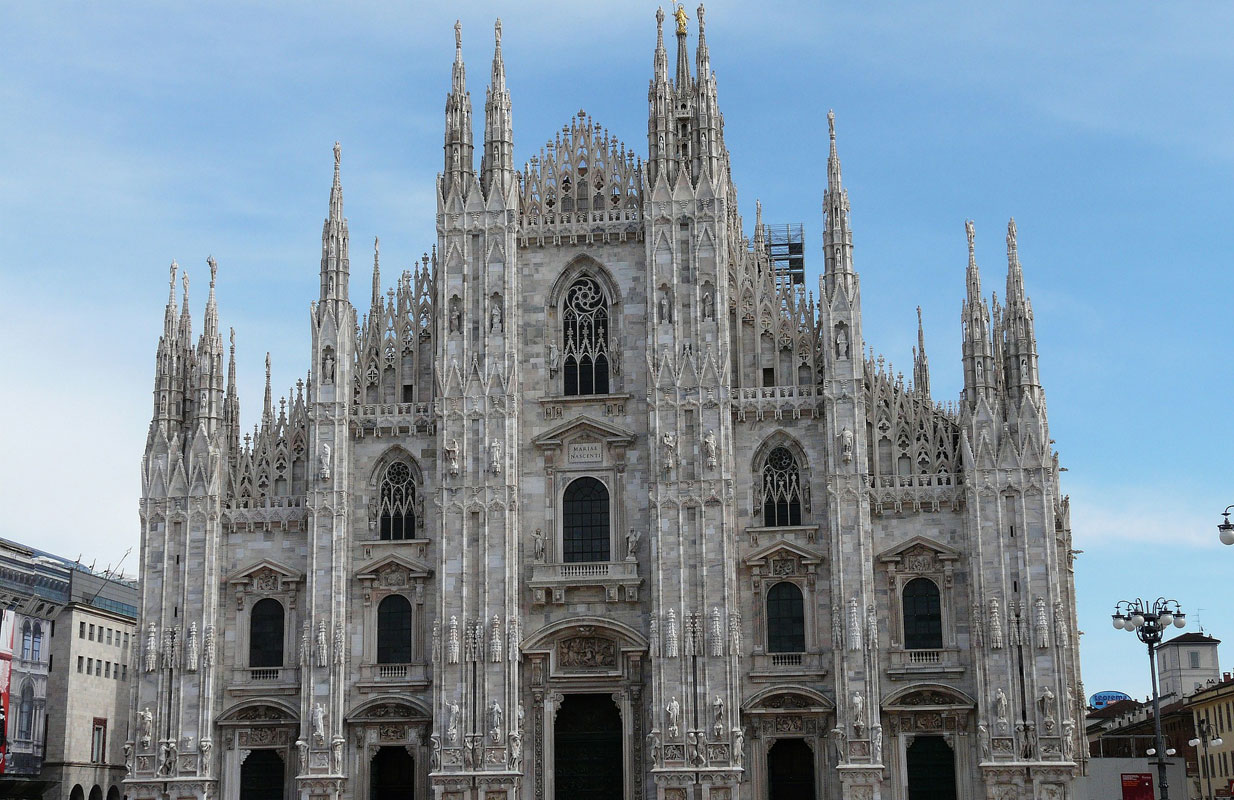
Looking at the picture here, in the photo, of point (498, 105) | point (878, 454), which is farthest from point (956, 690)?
point (498, 105)

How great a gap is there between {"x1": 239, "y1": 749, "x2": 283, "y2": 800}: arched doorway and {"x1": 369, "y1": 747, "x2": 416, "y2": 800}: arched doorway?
3.01 m

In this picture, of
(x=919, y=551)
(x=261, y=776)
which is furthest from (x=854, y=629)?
(x=261, y=776)

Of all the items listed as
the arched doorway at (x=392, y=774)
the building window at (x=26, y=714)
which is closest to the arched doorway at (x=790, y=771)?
the arched doorway at (x=392, y=774)

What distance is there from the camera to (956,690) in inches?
1802

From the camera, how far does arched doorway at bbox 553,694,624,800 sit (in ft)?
156

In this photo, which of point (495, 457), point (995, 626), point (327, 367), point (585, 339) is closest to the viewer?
point (995, 626)

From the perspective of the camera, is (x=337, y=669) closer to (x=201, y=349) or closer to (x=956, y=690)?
(x=201, y=349)

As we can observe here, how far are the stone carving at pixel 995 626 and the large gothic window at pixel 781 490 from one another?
6400 mm

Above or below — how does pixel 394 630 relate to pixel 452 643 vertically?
above

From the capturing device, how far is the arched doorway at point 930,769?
45812 mm

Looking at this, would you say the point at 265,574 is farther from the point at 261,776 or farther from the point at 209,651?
the point at 261,776

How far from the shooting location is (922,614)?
155 ft

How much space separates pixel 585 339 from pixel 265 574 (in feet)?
41.7

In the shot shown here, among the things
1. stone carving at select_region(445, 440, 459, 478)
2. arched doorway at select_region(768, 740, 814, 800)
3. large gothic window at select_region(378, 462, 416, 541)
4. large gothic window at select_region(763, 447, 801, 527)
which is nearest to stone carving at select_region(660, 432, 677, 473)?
large gothic window at select_region(763, 447, 801, 527)
